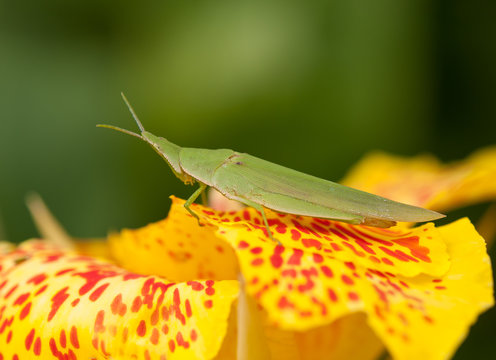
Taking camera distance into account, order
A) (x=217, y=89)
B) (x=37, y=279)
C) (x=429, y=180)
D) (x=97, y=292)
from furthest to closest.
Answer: (x=217, y=89) < (x=429, y=180) < (x=37, y=279) < (x=97, y=292)

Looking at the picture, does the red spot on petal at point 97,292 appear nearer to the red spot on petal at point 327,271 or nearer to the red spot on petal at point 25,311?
the red spot on petal at point 25,311

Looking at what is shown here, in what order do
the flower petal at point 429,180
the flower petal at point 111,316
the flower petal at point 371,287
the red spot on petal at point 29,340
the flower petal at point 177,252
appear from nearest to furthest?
1. the flower petal at point 371,287
2. the flower petal at point 111,316
3. the red spot on petal at point 29,340
4. the flower petal at point 177,252
5. the flower petal at point 429,180

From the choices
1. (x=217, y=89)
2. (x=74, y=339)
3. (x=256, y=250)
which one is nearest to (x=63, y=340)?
(x=74, y=339)

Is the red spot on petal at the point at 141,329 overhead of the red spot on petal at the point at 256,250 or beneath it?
beneath

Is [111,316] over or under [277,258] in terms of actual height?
under

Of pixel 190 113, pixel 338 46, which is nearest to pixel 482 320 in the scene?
pixel 338 46

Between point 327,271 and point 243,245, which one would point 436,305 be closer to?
point 327,271

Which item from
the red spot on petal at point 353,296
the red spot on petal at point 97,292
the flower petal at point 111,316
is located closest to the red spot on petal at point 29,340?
the flower petal at point 111,316
